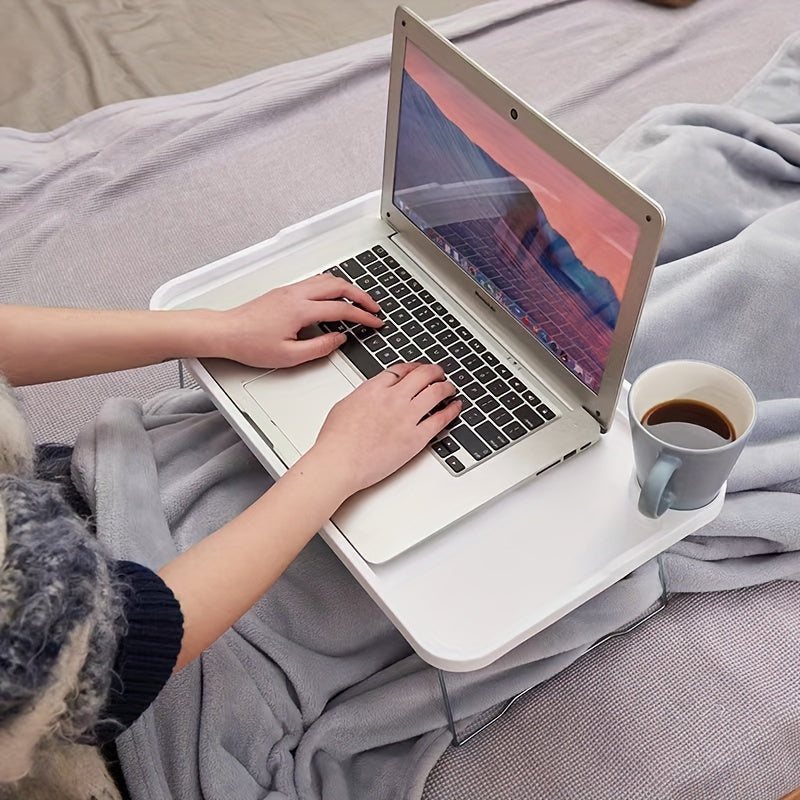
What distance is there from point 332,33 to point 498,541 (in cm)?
105

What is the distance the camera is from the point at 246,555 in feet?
2.32

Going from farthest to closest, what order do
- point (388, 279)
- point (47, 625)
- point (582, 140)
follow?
point (582, 140)
point (388, 279)
point (47, 625)

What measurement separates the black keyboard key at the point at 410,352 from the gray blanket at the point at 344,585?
17 centimetres

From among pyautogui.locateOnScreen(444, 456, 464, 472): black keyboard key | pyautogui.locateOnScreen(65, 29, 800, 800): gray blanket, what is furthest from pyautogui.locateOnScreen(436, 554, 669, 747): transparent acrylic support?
pyautogui.locateOnScreen(444, 456, 464, 472): black keyboard key

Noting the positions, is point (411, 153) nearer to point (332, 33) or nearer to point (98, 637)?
point (98, 637)

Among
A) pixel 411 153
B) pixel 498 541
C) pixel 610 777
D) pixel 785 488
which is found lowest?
pixel 610 777

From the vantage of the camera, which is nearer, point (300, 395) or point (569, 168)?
point (569, 168)

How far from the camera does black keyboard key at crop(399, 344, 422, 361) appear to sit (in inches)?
33.2

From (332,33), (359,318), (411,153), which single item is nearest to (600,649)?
(359,318)

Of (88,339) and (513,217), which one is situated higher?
(513,217)

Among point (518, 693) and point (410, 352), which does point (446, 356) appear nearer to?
point (410, 352)

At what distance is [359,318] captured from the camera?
852mm

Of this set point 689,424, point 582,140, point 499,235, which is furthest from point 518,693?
point 582,140

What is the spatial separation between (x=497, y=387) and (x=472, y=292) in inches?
4.1
